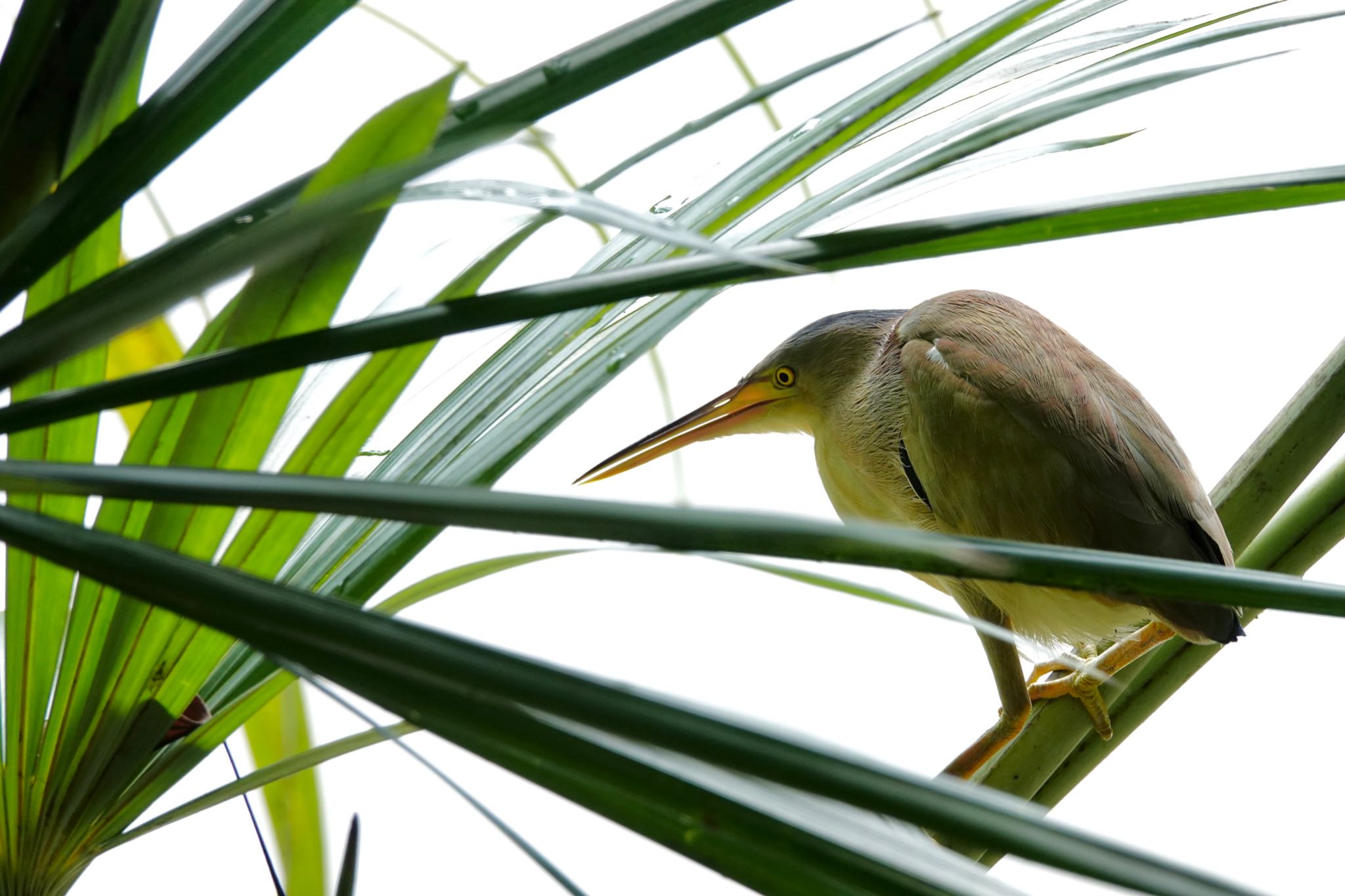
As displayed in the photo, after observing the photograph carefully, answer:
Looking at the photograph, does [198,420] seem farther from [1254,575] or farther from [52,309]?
[1254,575]

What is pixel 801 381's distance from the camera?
5.24 ft

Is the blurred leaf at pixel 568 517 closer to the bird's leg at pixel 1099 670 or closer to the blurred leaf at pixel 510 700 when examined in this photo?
the blurred leaf at pixel 510 700

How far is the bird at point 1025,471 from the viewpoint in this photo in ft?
3.65

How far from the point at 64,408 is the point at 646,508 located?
0.68 ft

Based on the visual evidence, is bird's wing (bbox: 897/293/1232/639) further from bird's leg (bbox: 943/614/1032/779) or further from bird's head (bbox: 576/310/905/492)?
bird's head (bbox: 576/310/905/492)

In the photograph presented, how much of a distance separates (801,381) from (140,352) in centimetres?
92

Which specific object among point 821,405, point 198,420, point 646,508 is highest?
point 821,405

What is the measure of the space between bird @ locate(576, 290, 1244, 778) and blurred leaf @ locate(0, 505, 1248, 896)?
791 mm

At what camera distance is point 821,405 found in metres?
1.58

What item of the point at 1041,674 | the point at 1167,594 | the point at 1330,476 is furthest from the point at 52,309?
the point at 1041,674

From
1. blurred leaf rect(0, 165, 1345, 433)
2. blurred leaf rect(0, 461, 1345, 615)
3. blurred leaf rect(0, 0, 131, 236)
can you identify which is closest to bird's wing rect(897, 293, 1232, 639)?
blurred leaf rect(0, 165, 1345, 433)

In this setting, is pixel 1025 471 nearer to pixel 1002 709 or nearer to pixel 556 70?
pixel 1002 709

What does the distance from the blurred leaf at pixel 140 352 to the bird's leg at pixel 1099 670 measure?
34.3 inches

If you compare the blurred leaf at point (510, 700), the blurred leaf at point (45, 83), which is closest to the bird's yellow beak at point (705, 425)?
the blurred leaf at point (45, 83)
